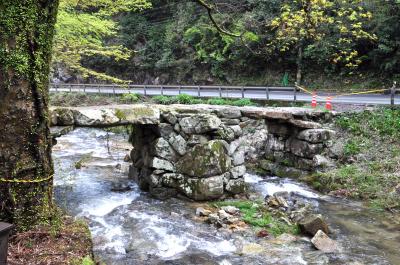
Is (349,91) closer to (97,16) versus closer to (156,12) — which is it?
(97,16)

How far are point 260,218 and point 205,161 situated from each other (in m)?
2.04

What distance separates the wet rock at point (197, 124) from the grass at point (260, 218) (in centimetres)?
195

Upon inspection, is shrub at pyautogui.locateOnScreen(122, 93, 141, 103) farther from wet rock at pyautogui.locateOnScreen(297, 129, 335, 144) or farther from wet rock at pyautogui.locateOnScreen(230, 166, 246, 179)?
wet rock at pyautogui.locateOnScreen(230, 166, 246, 179)

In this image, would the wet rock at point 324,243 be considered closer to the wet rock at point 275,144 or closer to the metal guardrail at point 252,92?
the wet rock at point 275,144

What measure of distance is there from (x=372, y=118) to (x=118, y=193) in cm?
930

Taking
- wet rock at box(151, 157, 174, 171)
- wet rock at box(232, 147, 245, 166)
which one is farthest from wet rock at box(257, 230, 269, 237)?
wet rock at box(151, 157, 174, 171)

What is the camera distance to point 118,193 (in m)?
9.95

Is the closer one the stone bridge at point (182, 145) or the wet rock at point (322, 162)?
the stone bridge at point (182, 145)

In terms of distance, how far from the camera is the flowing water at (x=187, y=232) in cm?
637

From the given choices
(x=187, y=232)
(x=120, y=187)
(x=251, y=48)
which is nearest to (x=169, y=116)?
(x=120, y=187)

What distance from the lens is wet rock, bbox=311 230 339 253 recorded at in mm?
6676

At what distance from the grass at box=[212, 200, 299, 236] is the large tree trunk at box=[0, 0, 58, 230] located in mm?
Result: 5099

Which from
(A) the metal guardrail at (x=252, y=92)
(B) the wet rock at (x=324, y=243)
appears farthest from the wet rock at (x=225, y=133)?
(A) the metal guardrail at (x=252, y=92)

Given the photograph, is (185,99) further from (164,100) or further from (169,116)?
(169,116)
